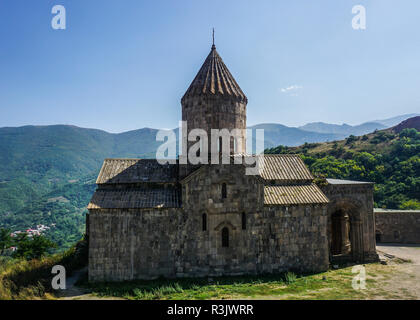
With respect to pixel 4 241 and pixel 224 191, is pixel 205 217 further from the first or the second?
pixel 4 241

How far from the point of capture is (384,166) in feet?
119

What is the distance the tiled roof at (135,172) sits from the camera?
42.4 feet

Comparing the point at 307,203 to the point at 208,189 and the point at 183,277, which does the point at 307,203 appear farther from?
the point at 183,277

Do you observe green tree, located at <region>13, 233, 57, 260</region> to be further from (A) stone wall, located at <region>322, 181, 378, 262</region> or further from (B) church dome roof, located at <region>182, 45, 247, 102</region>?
(A) stone wall, located at <region>322, 181, 378, 262</region>

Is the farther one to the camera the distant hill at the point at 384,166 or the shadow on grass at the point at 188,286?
the distant hill at the point at 384,166

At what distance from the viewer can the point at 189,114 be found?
13.8m

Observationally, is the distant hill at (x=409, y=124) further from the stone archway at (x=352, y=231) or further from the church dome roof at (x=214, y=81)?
the church dome roof at (x=214, y=81)

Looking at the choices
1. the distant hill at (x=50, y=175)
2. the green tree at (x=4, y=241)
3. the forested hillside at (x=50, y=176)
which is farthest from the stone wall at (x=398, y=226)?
the forested hillside at (x=50, y=176)

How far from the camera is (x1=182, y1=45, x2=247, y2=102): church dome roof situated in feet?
44.3

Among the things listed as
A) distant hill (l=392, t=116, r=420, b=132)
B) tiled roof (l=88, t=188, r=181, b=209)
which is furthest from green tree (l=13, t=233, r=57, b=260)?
distant hill (l=392, t=116, r=420, b=132)

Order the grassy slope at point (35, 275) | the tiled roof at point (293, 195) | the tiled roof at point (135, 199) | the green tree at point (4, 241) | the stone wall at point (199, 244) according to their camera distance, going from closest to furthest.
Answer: the grassy slope at point (35, 275)
the stone wall at point (199, 244)
the tiled roof at point (135, 199)
the tiled roof at point (293, 195)
the green tree at point (4, 241)

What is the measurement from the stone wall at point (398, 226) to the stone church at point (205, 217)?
10207mm
